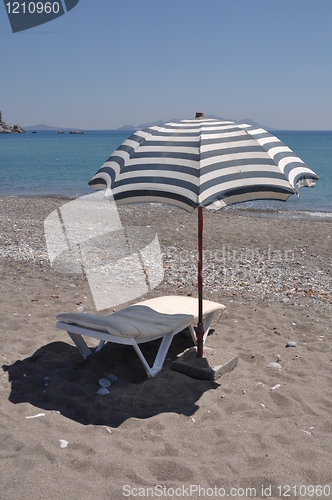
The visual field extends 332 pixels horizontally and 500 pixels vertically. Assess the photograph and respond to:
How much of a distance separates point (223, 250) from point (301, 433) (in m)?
6.40

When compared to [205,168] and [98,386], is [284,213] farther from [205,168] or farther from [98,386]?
[98,386]

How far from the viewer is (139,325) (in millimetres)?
4258

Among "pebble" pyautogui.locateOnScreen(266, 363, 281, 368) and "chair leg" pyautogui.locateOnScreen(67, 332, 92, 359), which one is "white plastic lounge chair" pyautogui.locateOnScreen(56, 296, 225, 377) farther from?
"pebble" pyautogui.locateOnScreen(266, 363, 281, 368)

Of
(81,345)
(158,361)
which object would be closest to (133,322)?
(158,361)

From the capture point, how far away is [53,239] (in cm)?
1048

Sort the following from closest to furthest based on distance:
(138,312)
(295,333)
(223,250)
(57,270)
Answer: (138,312)
(295,333)
(57,270)
(223,250)

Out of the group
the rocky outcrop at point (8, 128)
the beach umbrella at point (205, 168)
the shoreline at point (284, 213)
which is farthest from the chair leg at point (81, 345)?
the rocky outcrop at point (8, 128)

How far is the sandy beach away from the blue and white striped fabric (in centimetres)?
175

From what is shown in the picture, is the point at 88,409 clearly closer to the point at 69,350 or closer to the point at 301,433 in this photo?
the point at 69,350

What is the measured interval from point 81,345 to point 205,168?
2.25m

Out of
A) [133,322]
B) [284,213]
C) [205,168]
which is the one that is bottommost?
[284,213]

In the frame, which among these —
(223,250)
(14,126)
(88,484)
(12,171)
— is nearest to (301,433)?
(88,484)

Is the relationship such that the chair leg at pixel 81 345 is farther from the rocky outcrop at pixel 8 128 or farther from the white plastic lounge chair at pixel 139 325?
the rocky outcrop at pixel 8 128

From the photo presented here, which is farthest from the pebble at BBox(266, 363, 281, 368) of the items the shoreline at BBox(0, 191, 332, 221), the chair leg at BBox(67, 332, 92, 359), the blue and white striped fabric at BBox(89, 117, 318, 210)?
the shoreline at BBox(0, 191, 332, 221)
